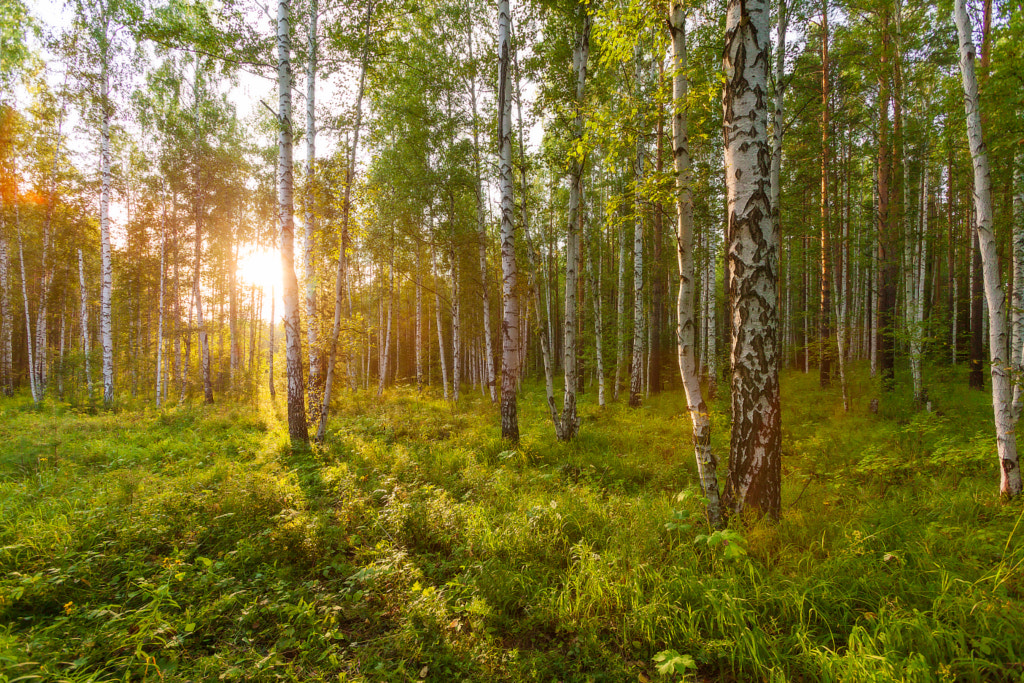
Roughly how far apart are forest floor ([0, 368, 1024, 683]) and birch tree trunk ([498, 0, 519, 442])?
1828mm

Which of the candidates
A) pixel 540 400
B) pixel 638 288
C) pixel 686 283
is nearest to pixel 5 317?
pixel 540 400

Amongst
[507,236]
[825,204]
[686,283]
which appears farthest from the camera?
[825,204]

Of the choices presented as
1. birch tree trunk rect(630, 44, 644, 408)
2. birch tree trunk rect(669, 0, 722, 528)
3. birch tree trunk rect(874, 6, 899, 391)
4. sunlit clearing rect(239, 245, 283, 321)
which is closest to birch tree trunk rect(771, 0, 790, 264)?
birch tree trunk rect(874, 6, 899, 391)

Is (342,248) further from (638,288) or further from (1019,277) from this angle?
(1019,277)

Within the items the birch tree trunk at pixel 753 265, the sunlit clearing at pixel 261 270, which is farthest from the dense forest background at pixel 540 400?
the sunlit clearing at pixel 261 270

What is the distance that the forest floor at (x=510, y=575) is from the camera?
253 centimetres

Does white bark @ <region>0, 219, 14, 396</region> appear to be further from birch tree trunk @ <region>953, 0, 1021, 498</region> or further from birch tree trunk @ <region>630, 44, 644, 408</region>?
birch tree trunk @ <region>953, 0, 1021, 498</region>

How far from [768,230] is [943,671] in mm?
3230

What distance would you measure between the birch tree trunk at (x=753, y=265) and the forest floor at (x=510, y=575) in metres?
0.56

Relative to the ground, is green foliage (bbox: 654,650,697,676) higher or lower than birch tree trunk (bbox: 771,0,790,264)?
lower

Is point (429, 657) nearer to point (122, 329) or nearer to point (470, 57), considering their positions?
point (470, 57)

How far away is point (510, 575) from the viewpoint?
348 centimetres

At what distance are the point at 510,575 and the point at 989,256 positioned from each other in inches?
252

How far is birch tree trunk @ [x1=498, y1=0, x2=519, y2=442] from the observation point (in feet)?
24.6
